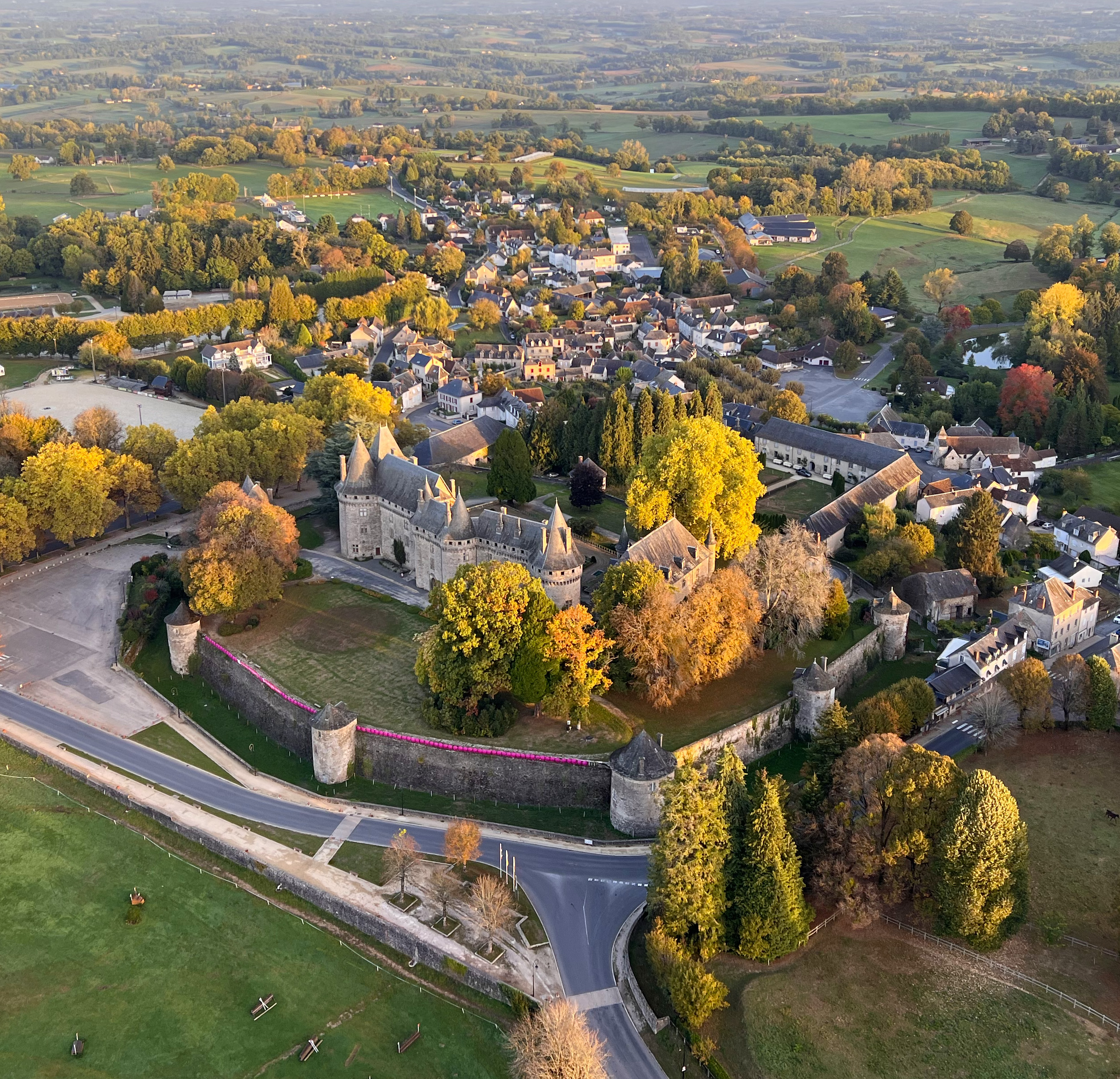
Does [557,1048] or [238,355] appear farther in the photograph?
[238,355]

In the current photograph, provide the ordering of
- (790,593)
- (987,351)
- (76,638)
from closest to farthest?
(790,593), (76,638), (987,351)

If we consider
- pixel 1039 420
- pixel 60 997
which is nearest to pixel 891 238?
pixel 1039 420

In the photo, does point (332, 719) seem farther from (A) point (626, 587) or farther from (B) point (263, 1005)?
(A) point (626, 587)

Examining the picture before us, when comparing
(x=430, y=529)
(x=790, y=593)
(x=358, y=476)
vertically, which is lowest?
(x=790, y=593)

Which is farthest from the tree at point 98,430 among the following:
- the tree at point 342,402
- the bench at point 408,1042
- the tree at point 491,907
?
the bench at point 408,1042

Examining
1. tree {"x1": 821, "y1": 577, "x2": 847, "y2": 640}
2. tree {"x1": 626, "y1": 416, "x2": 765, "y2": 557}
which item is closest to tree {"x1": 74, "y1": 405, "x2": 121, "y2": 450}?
tree {"x1": 626, "y1": 416, "x2": 765, "y2": 557}

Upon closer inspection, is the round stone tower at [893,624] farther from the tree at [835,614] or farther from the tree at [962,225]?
the tree at [962,225]

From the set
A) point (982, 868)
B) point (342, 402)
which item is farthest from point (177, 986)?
point (342, 402)
